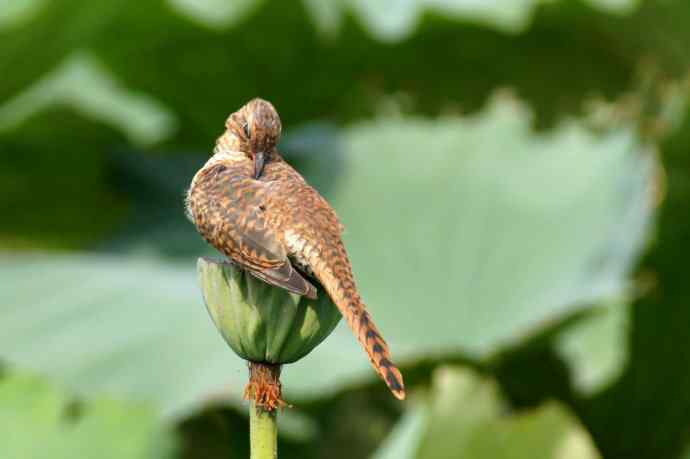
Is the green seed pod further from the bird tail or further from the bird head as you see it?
the bird head

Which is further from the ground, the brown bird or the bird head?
the bird head

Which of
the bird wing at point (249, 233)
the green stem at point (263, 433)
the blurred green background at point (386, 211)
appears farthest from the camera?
the blurred green background at point (386, 211)

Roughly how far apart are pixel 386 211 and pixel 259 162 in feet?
9.16

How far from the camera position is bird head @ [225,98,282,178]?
2.54 ft

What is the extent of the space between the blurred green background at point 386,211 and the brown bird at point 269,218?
104 centimetres

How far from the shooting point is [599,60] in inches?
165

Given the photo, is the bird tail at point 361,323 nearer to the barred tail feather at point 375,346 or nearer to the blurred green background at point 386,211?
the barred tail feather at point 375,346

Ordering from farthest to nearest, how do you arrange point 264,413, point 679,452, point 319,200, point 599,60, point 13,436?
1. point 599,60
2. point 679,452
3. point 13,436
4. point 319,200
5. point 264,413

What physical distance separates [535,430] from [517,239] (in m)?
1.68

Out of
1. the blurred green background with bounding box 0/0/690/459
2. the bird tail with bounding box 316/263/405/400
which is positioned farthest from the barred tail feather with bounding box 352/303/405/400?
the blurred green background with bounding box 0/0/690/459

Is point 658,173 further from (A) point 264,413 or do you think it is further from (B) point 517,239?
(A) point 264,413

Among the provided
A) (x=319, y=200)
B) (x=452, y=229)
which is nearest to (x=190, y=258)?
(x=452, y=229)

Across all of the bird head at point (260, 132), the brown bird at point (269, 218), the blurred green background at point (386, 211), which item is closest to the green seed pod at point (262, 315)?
the brown bird at point (269, 218)

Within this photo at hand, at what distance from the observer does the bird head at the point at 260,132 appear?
30.4 inches
